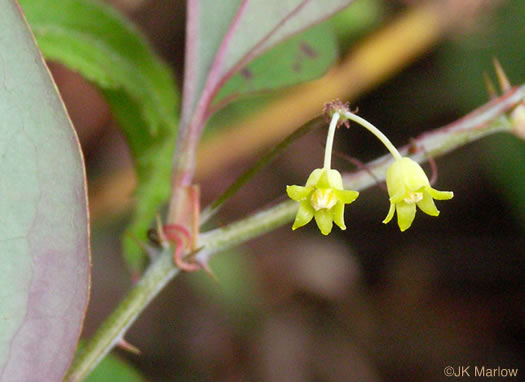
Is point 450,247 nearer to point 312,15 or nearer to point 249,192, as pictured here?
point 249,192

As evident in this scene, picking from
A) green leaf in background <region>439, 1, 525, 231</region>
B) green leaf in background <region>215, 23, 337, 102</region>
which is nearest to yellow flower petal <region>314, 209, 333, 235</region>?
green leaf in background <region>215, 23, 337, 102</region>

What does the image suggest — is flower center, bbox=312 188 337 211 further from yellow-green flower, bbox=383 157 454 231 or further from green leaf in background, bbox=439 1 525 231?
green leaf in background, bbox=439 1 525 231

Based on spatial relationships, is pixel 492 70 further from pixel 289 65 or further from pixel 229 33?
pixel 229 33

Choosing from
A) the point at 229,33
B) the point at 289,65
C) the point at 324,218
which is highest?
the point at 289,65

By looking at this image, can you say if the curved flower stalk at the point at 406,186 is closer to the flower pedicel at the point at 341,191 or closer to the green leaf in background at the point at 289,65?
the flower pedicel at the point at 341,191

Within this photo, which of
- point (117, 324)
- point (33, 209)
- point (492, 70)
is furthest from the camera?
point (492, 70)

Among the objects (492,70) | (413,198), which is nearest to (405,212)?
(413,198)

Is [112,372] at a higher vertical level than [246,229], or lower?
lower
